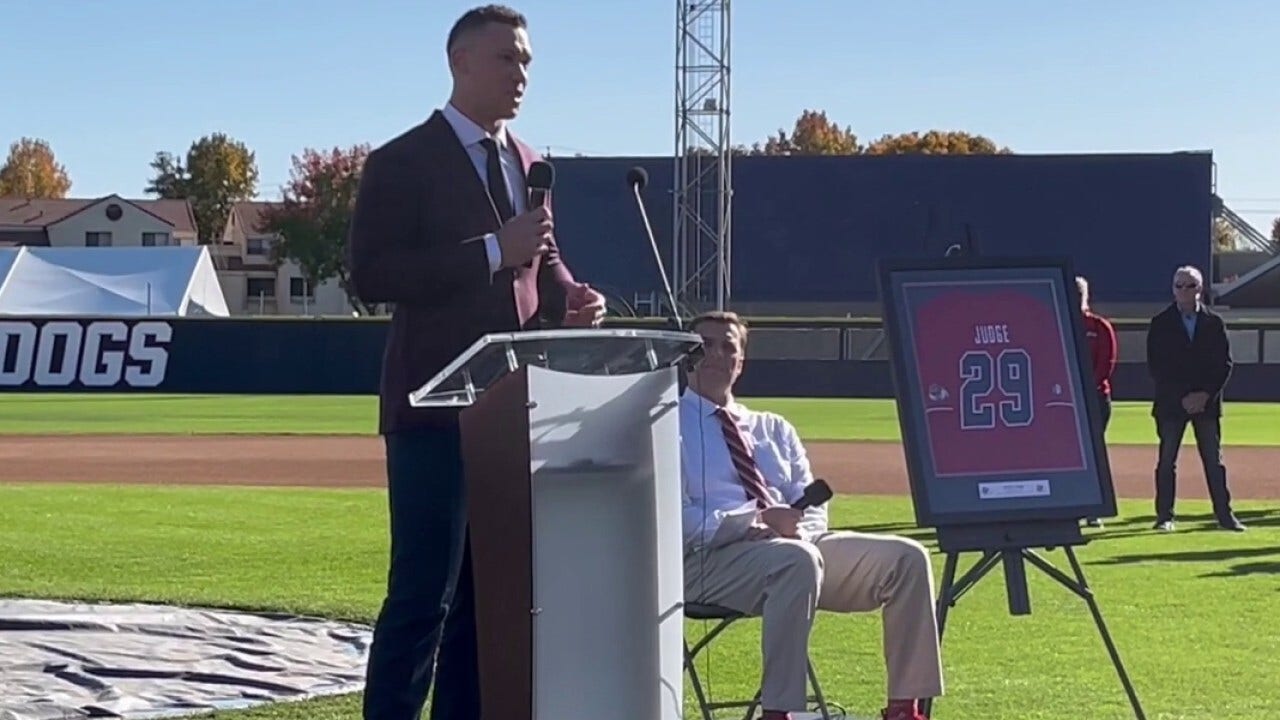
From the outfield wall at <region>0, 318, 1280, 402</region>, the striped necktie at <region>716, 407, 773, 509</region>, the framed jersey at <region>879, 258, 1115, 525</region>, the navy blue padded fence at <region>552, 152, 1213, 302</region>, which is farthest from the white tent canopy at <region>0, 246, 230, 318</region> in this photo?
the framed jersey at <region>879, 258, 1115, 525</region>

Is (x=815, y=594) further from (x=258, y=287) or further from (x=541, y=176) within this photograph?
(x=258, y=287)

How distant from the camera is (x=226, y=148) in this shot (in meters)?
108

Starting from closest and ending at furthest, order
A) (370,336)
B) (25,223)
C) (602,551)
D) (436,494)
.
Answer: (602,551) → (436,494) → (370,336) → (25,223)

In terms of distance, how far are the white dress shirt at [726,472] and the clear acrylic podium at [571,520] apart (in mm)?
1380

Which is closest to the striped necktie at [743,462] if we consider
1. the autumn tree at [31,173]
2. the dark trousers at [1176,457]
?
the dark trousers at [1176,457]

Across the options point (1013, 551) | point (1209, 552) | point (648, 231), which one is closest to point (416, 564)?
point (648, 231)

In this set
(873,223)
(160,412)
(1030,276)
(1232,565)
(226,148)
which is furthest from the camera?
(226,148)

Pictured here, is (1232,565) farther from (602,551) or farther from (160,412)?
(160,412)

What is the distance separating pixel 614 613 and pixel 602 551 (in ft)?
0.50

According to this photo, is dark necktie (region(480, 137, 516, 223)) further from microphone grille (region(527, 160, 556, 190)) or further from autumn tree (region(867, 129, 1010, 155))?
autumn tree (region(867, 129, 1010, 155))

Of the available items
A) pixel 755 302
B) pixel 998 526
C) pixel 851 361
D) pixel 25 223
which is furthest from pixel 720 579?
pixel 25 223

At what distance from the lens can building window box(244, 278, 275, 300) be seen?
9529cm

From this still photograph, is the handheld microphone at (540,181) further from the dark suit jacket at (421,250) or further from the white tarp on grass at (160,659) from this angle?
the white tarp on grass at (160,659)

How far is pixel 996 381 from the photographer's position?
261 inches
